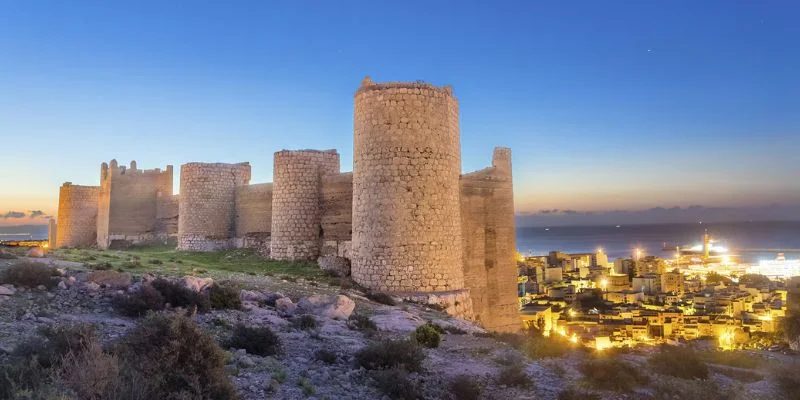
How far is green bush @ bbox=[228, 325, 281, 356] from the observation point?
7719mm

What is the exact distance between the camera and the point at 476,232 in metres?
18.3

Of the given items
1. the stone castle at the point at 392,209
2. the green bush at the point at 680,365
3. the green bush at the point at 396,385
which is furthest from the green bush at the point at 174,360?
the stone castle at the point at 392,209

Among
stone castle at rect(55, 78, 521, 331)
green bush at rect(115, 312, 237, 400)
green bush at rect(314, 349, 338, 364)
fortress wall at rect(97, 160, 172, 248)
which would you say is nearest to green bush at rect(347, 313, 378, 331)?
green bush at rect(314, 349, 338, 364)

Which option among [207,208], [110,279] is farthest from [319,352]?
[207,208]

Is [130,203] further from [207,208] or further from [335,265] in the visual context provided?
[335,265]

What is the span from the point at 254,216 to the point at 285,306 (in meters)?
14.0

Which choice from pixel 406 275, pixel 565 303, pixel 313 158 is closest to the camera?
pixel 406 275

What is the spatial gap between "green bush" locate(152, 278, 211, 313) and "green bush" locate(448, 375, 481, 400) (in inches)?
192

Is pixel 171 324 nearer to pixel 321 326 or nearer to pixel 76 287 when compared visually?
pixel 321 326

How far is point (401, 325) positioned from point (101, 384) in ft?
21.7

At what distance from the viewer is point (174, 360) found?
19.5ft

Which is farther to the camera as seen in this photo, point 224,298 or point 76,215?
point 76,215

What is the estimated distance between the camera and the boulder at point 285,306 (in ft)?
35.6

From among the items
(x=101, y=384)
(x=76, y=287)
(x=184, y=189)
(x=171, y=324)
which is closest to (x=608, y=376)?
(x=171, y=324)
